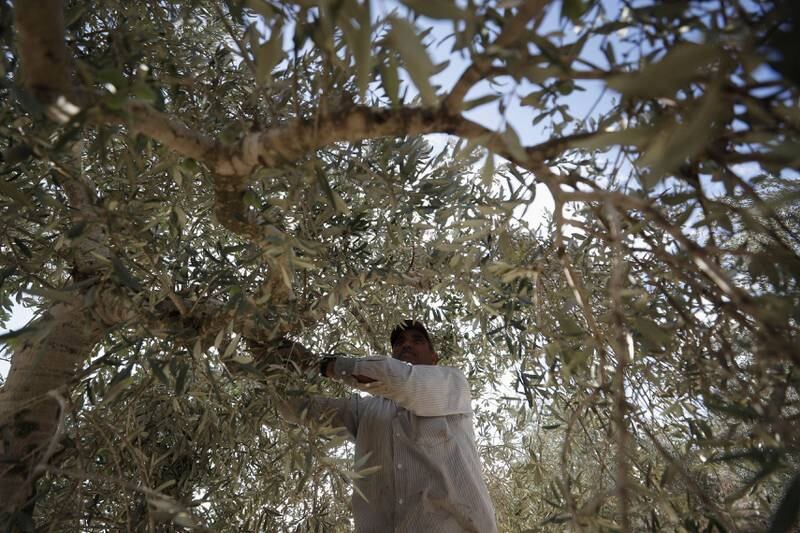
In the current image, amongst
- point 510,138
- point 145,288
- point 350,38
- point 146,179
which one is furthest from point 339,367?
point 350,38

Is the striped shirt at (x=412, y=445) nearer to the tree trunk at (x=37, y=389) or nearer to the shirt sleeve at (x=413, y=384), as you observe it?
the shirt sleeve at (x=413, y=384)

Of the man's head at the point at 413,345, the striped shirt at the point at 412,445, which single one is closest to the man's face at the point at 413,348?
the man's head at the point at 413,345

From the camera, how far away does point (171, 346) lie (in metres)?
2.50

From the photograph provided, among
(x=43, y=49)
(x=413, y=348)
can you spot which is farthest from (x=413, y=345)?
(x=43, y=49)

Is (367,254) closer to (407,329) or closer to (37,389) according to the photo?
(407,329)

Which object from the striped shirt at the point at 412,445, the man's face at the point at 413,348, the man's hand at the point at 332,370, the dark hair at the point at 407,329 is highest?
the dark hair at the point at 407,329

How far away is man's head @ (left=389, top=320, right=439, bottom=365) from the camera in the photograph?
3.59m

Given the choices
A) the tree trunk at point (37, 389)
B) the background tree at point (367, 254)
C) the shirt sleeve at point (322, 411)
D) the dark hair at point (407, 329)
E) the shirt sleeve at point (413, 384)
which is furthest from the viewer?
the dark hair at point (407, 329)

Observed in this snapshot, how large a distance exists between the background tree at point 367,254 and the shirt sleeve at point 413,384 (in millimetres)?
280

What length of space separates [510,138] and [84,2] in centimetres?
214

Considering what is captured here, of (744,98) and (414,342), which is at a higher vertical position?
(414,342)

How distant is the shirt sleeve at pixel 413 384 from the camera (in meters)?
2.85

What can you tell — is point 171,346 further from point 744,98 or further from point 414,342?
point 744,98

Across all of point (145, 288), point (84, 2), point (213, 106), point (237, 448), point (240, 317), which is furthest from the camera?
point (237, 448)
